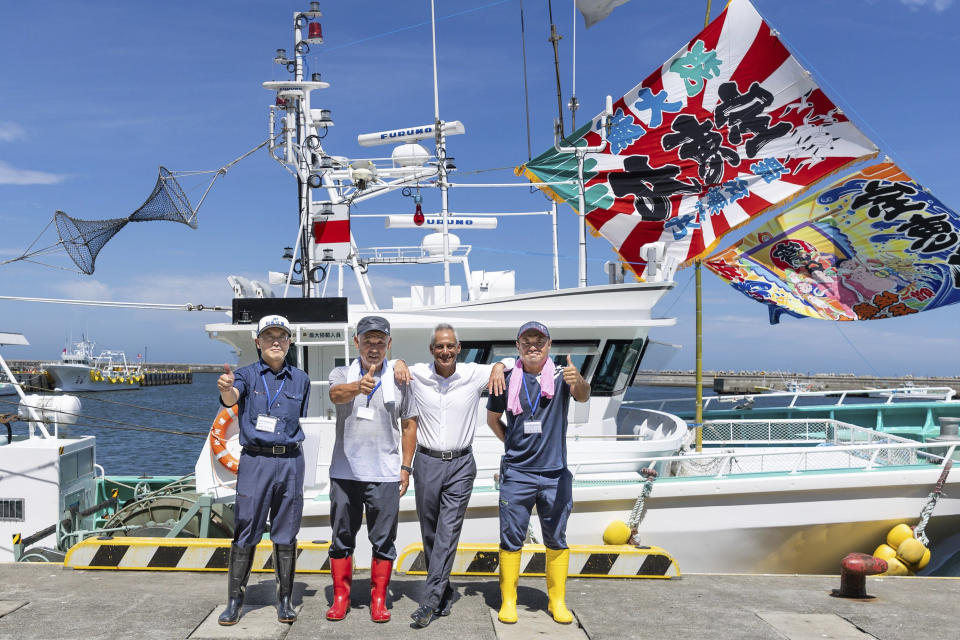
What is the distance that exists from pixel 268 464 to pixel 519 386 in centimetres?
156

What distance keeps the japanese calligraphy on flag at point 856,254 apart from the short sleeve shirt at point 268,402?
434 inches

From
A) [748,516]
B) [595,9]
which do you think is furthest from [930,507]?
[595,9]

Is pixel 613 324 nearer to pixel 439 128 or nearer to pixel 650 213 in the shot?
pixel 650 213

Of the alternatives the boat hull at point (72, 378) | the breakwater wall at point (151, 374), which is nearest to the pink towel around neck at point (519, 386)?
the breakwater wall at point (151, 374)

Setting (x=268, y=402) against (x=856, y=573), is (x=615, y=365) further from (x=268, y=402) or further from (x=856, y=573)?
(x=268, y=402)

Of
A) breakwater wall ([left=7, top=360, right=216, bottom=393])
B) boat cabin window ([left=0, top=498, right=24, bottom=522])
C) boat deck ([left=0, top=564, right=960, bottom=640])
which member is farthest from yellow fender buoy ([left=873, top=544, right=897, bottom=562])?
breakwater wall ([left=7, top=360, right=216, bottom=393])

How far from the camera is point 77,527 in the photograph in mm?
9000

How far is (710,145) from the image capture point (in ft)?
38.1

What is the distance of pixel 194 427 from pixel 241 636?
44581 mm

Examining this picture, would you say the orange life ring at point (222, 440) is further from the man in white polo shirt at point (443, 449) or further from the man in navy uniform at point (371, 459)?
the man in white polo shirt at point (443, 449)

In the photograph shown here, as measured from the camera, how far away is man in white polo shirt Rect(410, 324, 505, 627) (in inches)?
192

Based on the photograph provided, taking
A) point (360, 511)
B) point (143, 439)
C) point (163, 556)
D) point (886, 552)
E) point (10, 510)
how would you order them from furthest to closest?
1. point (143, 439)
2. point (10, 510)
3. point (886, 552)
4. point (163, 556)
5. point (360, 511)

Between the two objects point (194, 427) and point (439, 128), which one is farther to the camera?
point (194, 427)

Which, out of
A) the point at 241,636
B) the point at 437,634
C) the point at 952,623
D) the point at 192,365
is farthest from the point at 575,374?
the point at 192,365
